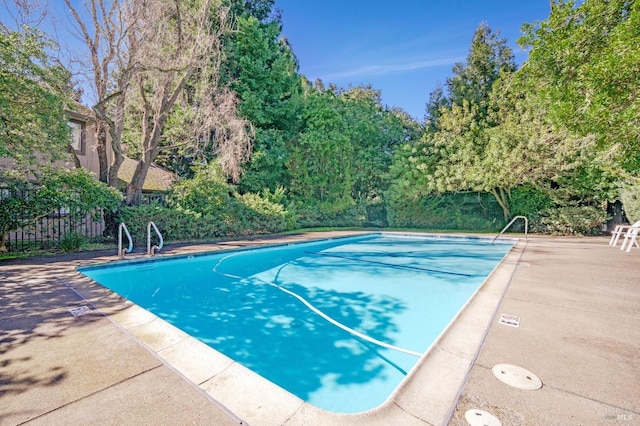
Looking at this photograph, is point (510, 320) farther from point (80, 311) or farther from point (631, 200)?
point (631, 200)

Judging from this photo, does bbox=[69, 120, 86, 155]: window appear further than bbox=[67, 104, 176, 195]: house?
Yes

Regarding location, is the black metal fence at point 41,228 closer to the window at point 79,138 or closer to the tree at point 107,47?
the tree at point 107,47

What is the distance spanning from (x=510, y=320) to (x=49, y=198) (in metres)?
10.2

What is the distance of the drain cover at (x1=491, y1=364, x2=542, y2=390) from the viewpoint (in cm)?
206

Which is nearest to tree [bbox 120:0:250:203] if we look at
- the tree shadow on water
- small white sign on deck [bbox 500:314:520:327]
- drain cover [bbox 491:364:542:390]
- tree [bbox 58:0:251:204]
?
tree [bbox 58:0:251:204]

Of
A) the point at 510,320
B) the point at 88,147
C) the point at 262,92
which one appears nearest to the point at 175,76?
the point at 262,92

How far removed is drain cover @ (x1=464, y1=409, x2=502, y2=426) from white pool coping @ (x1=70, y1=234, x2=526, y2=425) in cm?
10

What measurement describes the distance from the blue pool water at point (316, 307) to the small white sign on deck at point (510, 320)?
106 cm

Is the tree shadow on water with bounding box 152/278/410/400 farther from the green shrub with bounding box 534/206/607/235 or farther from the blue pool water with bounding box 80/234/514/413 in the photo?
the green shrub with bounding box 534/206/607/235

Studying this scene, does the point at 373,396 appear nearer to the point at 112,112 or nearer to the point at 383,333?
the point at 383,333

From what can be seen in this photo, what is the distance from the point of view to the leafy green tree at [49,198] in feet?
23.9

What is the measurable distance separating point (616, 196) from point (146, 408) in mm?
17792

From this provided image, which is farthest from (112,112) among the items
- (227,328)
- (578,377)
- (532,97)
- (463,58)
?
(463,58)

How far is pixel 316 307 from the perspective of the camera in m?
5.20
